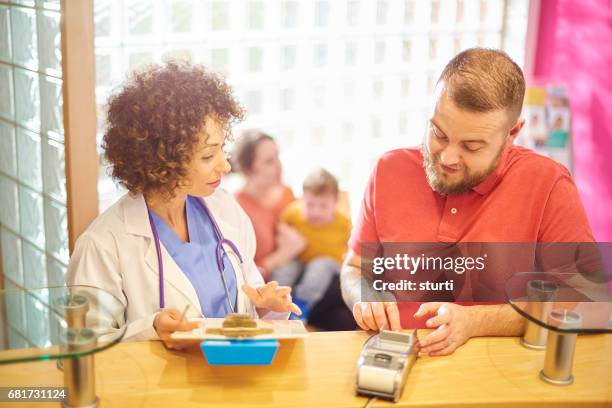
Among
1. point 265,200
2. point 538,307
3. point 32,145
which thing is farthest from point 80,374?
point 265,200

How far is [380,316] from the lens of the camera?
162 centimetres

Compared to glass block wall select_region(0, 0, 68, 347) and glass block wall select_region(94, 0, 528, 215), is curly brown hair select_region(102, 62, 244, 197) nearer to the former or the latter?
glass block wall select_region(0, 0, 68, 347)

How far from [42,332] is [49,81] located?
1162 mm

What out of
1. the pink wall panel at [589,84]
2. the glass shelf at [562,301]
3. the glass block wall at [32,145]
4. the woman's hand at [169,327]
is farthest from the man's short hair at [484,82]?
the pink wall panel at [589,84]

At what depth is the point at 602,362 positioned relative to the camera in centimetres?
154

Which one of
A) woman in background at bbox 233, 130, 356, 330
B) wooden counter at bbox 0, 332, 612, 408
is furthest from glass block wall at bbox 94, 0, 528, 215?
wooden counter at bbox 0, 332, 612, 408

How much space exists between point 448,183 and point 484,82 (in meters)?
0.29

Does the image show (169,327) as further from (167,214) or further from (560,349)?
(560,349)

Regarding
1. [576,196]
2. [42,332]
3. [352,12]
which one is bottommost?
[42,332]

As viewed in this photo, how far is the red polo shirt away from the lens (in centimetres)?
187

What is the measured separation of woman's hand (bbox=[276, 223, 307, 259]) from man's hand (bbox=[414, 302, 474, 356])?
6.99 ft

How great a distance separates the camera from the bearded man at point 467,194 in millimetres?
1648

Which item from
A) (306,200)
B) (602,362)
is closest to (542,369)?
(602,362)

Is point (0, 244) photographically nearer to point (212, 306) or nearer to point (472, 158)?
point (212, 306)
